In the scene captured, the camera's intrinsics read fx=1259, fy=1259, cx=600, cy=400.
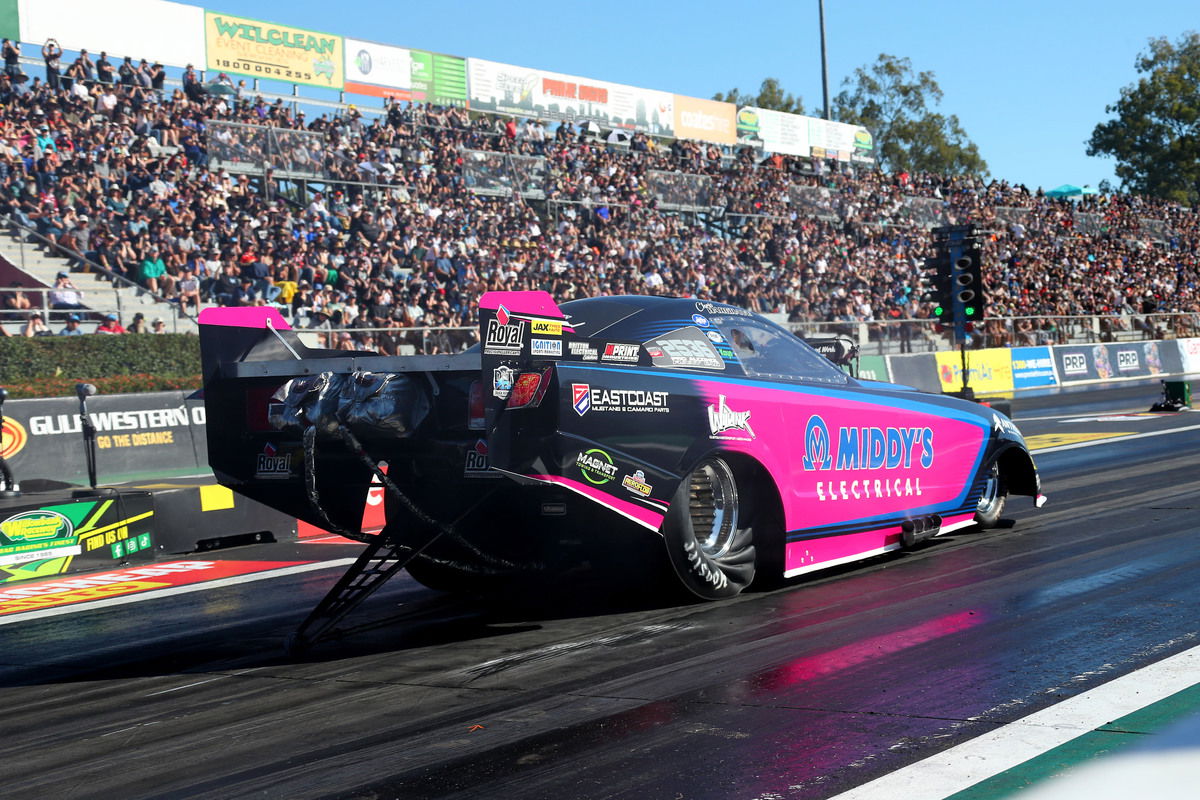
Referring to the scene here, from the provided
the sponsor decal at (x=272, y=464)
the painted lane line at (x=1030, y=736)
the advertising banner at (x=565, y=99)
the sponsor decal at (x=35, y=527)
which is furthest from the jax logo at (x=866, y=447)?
the advertising banner at (x=565, y=99)

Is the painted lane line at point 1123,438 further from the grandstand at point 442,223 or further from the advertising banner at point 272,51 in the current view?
the advertising banner at point 272,51

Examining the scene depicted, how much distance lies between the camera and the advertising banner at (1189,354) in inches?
1519

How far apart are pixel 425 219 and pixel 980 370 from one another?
14.4m

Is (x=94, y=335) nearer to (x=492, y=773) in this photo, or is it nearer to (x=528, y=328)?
(x=528, y=328)

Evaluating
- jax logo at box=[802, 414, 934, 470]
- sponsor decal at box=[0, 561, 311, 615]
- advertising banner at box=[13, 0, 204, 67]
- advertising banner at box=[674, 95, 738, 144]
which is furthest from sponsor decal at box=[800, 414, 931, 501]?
advertising banner at box=[674, 95, 738, 144]

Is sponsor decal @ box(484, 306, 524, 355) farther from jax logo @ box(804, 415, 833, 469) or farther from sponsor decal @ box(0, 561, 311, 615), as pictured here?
sponsor decal @ box(0, 561, 311, 615)

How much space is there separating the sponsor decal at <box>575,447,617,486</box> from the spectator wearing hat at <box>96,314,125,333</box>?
1505cm

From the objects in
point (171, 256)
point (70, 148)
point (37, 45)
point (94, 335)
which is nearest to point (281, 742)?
point (94, 335)

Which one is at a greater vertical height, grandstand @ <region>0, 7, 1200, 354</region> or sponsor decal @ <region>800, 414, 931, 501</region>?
grandstand @ <region>0, 7, 1200, 354</region>

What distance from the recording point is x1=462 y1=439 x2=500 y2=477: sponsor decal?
→ 19.2 ft

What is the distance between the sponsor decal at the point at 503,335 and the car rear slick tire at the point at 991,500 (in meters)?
4.57

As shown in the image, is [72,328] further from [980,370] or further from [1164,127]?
[1164,127]

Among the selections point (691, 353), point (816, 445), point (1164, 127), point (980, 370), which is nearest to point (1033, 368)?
point (980, 370)

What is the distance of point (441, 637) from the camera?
21.1 feet
